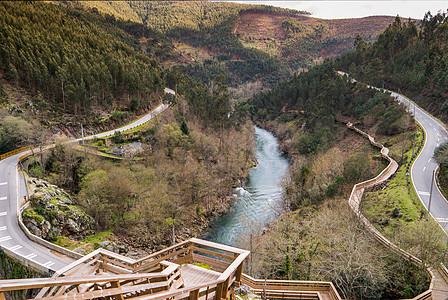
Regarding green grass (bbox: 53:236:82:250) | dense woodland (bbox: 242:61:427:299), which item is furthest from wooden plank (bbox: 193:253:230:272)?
green grass (bbox: 53:236:82:250)

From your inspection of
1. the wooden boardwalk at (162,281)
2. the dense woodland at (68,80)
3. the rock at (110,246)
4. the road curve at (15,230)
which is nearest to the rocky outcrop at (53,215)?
the road curve at (15,230)

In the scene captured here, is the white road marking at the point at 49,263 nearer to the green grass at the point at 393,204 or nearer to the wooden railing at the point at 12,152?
the wooden railing at the point at 12,152

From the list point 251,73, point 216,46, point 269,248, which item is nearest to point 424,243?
point 269,248

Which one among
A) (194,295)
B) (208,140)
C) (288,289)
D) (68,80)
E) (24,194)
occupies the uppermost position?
(68,80)

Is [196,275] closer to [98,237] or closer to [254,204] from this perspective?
[98,237]

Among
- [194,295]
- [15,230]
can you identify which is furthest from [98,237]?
[194,295]

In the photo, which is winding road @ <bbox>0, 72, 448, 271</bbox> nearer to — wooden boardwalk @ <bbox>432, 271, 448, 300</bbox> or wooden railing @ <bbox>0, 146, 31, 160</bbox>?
wooden railing @ <bbox>0, 146, 31, 160</bbox>

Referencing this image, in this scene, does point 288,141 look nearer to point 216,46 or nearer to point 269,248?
point 269,248
